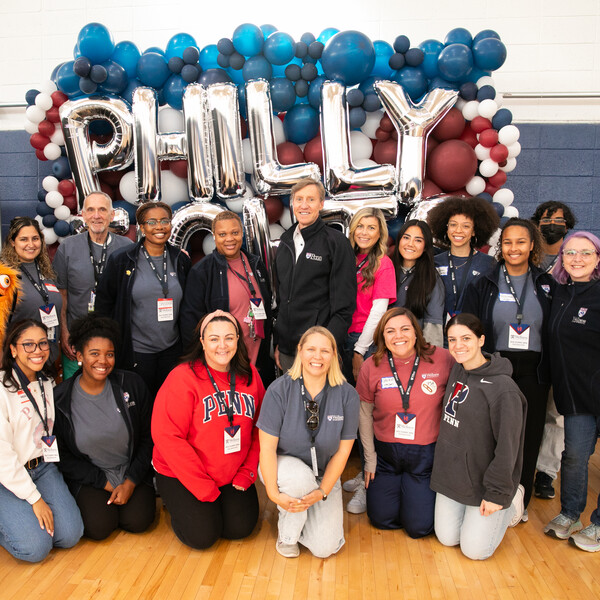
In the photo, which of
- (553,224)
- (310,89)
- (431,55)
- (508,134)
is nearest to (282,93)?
(310,89)

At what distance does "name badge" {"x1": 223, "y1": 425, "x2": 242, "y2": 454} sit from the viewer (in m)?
2.40

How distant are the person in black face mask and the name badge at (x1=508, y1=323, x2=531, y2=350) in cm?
78

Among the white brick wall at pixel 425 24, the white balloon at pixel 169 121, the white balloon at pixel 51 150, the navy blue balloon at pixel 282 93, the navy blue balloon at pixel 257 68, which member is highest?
the white brick wall at pixel 425 24

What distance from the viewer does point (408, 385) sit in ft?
8.24

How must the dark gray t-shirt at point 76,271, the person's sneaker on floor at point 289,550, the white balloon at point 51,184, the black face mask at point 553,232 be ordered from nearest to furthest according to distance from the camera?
the person's sneaker on floor at point 289,550 < the dark gray t-shirt at point 76,271 < the black face mask at point 553,232 < the white balloon at point 51,184

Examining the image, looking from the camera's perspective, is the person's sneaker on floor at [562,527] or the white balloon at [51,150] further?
the white balloon at [51,150]

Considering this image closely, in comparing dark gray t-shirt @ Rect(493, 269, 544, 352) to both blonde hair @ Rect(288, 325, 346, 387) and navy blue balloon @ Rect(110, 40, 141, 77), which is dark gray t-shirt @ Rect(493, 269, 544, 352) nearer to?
blonde hair @ Rect(288, 325, 346, 387)

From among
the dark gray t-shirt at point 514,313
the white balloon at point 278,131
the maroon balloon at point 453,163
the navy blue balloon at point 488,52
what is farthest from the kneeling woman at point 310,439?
the navy blue balloon at point 488,52

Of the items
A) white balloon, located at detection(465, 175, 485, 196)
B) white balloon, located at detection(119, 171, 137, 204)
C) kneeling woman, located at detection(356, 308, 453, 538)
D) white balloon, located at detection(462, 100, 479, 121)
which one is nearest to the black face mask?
white balloon, located at detection(465, 175, 485, 196)

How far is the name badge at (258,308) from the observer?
292 cm

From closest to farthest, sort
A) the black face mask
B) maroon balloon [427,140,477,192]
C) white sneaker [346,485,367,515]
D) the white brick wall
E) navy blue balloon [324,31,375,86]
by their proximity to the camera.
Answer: white sneaker [346,485,367,515] < the black face mask < navy blue balloon [324,31,375,86] < maroon balloon [427,140,477,192] < the white brick wall

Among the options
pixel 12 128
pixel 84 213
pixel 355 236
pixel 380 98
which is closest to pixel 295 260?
pixel 355 236

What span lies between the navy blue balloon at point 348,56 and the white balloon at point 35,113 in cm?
211

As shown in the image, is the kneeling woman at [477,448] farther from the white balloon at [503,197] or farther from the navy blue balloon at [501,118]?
the navy blue balloon at [501,118]
